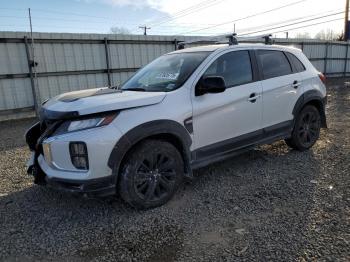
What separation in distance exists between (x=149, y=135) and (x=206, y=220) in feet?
3.56

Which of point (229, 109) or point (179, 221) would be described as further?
point (229, 109)

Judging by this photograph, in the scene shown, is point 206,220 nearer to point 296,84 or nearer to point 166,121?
point 166,121

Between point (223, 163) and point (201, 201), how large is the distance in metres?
1.42

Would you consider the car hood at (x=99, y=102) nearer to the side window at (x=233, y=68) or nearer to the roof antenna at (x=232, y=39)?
the side window at (x=233, y=68)

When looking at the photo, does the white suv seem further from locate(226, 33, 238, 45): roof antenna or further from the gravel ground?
the gravel ground

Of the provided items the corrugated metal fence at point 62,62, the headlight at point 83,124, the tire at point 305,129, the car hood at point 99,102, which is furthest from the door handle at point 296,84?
the corrugated metal fence at point 62,62

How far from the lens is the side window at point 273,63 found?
16.0 feet

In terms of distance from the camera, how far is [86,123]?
3336mm

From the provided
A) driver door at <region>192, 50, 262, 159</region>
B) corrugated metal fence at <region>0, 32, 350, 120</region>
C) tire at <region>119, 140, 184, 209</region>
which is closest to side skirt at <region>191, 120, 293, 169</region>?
driver door at <region>192, 50, 262, 159</region>

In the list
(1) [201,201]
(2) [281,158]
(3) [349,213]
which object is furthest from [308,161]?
(1) [201,201]

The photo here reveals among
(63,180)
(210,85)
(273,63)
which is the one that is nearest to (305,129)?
(273,63)

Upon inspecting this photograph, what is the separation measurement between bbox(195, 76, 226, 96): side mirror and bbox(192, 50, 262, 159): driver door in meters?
0.07

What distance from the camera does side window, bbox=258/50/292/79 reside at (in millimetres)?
4879

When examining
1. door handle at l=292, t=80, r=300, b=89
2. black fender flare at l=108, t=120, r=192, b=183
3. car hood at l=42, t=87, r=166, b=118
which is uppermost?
car hood at l=42, t=87, r=166, b=118
